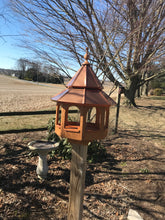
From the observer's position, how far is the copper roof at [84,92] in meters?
1.38

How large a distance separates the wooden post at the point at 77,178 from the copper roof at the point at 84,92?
522 mm

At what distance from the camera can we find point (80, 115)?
1.54 metres

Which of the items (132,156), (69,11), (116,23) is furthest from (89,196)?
(69,11)

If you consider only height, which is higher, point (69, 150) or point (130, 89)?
point (130, 89)

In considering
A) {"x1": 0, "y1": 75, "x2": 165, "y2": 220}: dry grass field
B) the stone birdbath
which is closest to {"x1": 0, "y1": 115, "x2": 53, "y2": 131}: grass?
{"x1": 0, "y1": 75, "x2": 165, "y2": 220}: dry grass field

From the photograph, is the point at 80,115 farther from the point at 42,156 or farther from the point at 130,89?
the point at 130,89

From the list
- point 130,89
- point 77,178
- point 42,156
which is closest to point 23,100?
point 130,89

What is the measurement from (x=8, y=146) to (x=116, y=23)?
4.50 metres

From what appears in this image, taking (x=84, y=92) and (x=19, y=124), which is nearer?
(x=84, y=92)

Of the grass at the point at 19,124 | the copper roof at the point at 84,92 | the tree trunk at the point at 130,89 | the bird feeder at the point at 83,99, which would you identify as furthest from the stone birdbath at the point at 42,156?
the tree trunk at the point at 130,89

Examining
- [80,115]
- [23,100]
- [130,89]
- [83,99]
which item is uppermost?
[130,89]

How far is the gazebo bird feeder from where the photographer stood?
142cm

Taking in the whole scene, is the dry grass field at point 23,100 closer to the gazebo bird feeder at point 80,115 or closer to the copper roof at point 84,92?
the gazebo bird feeder at point 80,115

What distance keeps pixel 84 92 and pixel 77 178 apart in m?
1.01
